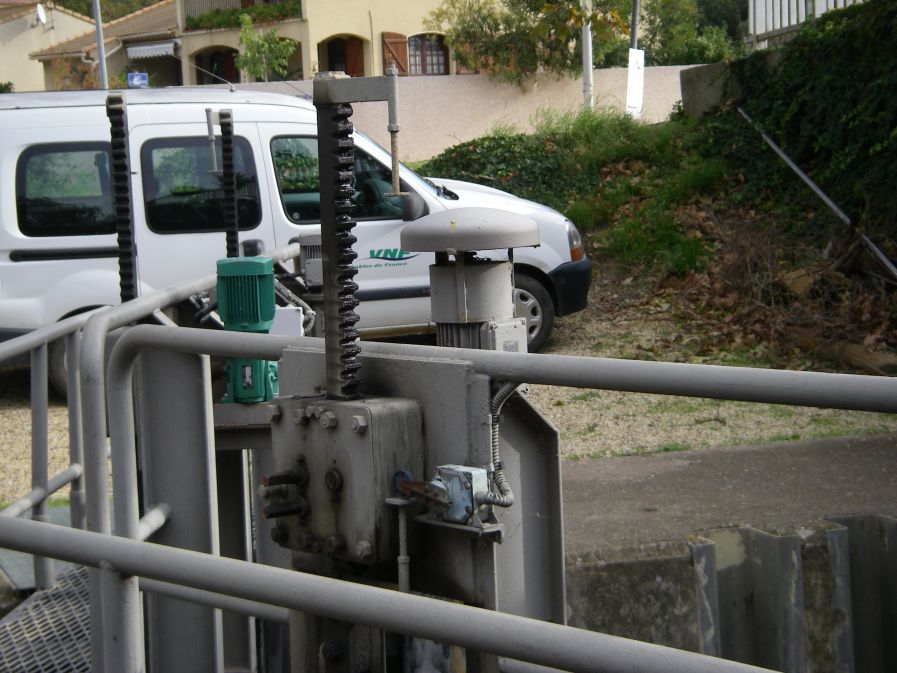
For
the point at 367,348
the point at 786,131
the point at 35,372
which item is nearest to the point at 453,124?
the point at 786,131

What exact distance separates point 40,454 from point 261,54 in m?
31.0

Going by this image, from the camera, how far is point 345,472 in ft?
7.07

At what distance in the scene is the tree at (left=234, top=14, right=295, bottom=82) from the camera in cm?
3366

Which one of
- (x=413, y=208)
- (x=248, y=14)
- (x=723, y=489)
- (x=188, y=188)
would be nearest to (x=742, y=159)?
(x=413, y=208)

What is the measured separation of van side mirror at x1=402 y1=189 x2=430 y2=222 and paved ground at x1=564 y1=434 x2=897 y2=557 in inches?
113

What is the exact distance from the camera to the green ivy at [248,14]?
127 ft

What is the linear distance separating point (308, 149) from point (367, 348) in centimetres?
654

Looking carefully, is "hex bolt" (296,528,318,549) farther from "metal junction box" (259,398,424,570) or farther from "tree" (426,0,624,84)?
"tree" (426,0,624,84)

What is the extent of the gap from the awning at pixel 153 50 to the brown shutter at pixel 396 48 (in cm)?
881

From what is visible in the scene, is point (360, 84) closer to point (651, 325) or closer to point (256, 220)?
point (256, 220)

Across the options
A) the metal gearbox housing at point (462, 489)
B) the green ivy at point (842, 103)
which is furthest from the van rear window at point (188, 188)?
the metal gearbox housing at point (462, 489)

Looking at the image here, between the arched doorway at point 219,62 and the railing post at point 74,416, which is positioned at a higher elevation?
the arched doorway at point 219,62

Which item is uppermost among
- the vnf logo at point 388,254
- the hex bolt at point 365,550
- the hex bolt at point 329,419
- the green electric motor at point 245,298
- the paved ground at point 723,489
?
the green electric motor at point 245,298

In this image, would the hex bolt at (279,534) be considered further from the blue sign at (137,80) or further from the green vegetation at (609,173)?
the green vegetation at (609,173)
